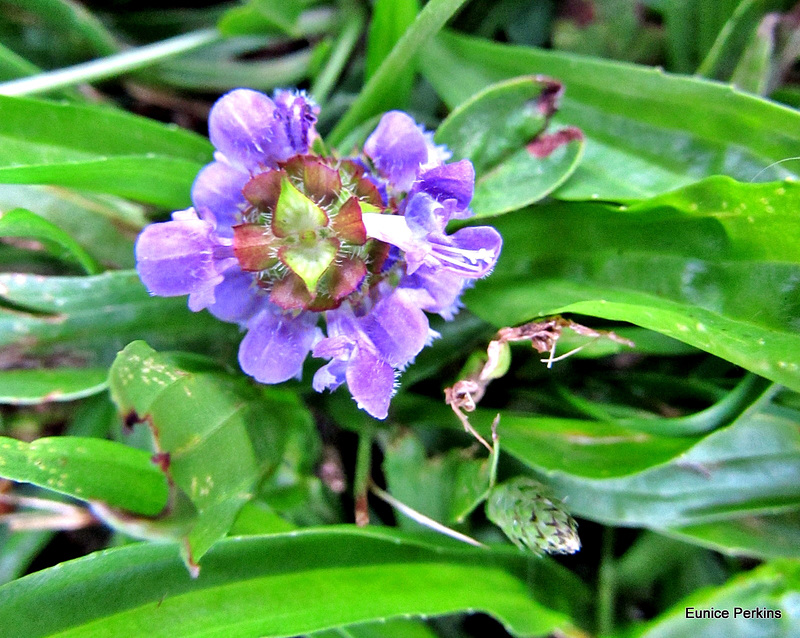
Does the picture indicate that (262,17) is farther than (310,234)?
Yes

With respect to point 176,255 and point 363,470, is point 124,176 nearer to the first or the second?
point 176,255

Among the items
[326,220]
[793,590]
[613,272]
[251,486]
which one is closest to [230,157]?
[326,220]

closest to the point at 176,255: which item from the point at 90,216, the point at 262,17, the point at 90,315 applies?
the point at 90,315

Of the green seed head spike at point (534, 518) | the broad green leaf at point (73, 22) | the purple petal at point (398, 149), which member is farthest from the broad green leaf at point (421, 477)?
the broad green leaf at point (73, 22)

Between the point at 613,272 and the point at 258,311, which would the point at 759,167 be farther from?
the point at 258,311

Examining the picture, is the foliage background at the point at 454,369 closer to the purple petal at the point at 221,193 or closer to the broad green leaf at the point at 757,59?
the broad green leaf at the point at 757,59

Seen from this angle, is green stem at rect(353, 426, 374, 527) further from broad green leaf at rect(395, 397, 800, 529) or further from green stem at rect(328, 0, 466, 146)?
green stem at rect(328, 0, 466, 146)
